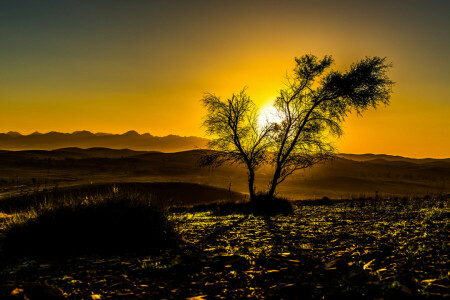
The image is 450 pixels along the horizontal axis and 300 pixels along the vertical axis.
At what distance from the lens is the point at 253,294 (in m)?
3.99

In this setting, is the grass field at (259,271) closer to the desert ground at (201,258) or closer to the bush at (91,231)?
the desert ground at (201,258)

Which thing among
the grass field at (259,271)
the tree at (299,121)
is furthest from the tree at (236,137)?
the grass field at (259,271)

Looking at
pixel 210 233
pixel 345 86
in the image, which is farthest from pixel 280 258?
pixel 345 86

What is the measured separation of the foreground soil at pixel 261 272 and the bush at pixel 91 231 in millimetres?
570

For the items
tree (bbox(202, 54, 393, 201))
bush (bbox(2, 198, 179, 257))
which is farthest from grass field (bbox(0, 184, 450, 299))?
tree (bbox(202, 54, 393, 201))

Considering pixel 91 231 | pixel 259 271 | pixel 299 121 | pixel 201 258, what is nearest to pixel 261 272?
pixel 259 271

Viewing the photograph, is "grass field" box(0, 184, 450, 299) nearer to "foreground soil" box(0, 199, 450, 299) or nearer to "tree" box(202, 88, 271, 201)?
"foreground soil" box(0, 199, 450, 299)

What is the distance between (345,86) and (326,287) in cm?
1497

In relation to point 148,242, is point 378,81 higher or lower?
higher

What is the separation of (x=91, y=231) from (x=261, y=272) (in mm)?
3962

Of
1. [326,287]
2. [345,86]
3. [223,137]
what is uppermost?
[345,86]

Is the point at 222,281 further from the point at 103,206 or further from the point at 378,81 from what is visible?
the point at 378,81

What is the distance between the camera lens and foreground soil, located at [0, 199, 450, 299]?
3.67 m

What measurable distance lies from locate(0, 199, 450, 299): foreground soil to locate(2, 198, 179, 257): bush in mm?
570
